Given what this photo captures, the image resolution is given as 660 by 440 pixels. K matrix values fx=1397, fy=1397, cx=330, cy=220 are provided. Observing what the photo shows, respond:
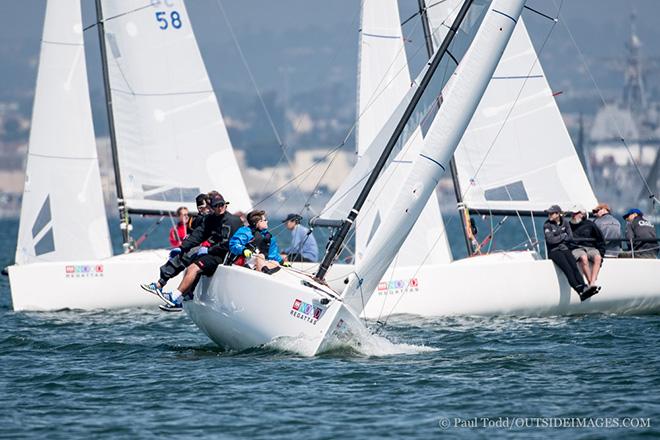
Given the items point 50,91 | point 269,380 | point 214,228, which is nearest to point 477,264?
point 214,228

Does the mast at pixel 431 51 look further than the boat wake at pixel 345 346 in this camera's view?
Yes

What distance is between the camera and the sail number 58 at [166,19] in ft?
65.6

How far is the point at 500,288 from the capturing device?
15.9m

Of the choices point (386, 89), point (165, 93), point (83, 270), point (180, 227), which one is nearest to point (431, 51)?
point (386, 89)

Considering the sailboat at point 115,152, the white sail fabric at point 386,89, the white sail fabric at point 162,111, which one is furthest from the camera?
the white sail fabric at point 162,111

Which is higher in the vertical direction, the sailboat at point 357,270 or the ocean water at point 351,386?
the sailboat at point 357,270

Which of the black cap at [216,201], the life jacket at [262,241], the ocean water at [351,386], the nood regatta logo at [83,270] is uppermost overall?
the black cap at [216,201]

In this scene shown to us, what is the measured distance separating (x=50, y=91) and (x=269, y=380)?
8811 millimetres

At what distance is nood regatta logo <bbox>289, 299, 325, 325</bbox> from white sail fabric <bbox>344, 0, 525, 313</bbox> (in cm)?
28

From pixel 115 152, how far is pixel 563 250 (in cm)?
702

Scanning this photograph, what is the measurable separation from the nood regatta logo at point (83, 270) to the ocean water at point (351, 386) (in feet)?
10.1

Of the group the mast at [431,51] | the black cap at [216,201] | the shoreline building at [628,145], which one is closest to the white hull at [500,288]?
the mast at [431,51]

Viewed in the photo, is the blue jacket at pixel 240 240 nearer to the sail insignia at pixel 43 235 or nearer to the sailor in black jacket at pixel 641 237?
the sailor in black jacket at pixel 641 237

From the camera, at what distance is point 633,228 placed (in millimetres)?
16500
